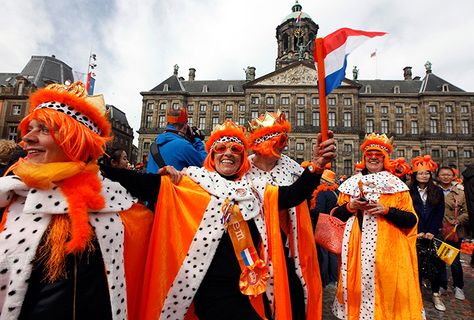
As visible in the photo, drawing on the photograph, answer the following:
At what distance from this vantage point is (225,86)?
51094mm

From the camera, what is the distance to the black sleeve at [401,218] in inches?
124

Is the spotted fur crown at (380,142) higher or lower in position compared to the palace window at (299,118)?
lower

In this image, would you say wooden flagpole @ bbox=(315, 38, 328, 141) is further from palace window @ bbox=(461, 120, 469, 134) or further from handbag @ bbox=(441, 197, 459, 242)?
palace window @ bbox=(461, 120, 469, 134)

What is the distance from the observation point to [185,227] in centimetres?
224

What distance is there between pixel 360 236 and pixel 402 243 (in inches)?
17.9

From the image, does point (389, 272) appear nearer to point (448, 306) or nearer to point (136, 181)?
point (136, 181)

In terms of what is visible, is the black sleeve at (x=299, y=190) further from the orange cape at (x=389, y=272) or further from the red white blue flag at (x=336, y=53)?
the orange cape at (x=389, y=272)

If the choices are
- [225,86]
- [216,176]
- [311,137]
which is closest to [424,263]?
[216,176]

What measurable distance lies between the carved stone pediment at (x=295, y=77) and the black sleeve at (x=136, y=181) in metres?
44.9

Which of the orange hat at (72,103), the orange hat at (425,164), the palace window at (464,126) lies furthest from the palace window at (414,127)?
the orange hat at (72,103)

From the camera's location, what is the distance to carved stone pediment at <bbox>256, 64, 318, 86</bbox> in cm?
4372

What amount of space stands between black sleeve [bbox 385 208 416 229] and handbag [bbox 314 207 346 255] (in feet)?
2.06

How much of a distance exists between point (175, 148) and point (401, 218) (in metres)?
2.73

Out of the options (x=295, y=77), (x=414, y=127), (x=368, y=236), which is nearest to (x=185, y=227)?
(x=368, y=236)
